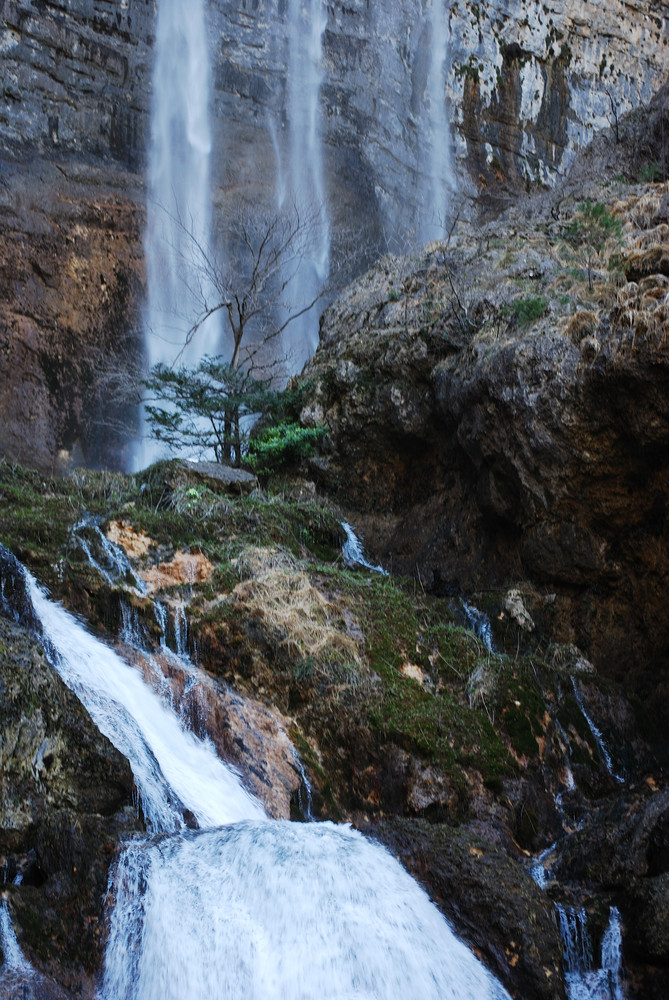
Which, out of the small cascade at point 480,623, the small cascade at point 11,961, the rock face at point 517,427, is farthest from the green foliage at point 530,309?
the small cascade at point 11,961

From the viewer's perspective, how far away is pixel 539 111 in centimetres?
2230

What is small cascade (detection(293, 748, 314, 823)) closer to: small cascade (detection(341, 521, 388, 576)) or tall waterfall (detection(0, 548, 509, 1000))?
tall waterfall (detection(0, 548, 509, 1000))

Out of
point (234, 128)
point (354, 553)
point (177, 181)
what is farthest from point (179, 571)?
point (234, 128)

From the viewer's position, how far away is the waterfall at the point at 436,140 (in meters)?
21.0

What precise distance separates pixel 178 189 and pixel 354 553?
1240 centimetres

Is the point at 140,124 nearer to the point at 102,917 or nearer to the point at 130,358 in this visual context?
the point at 130,358

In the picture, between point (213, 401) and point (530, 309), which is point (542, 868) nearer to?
A: point (530, 309)

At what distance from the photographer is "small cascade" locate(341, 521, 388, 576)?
10.1 meters

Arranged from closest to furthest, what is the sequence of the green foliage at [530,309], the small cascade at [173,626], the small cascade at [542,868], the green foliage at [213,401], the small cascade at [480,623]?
the small cascade at [542,868] < the small cascade at [173,626] < the small cascade at [480,623] < the green foliage at [530,309] < the green foliage at [213,401]

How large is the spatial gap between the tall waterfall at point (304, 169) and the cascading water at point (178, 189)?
1.93 metres

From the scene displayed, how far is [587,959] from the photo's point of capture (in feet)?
15.1

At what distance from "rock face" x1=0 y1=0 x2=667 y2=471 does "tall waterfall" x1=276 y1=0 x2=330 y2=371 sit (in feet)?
0.63

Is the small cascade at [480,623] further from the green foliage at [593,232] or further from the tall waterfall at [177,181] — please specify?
the tall waterfall at [177,181]

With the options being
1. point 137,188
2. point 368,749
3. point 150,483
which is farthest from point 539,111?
point 368,749
